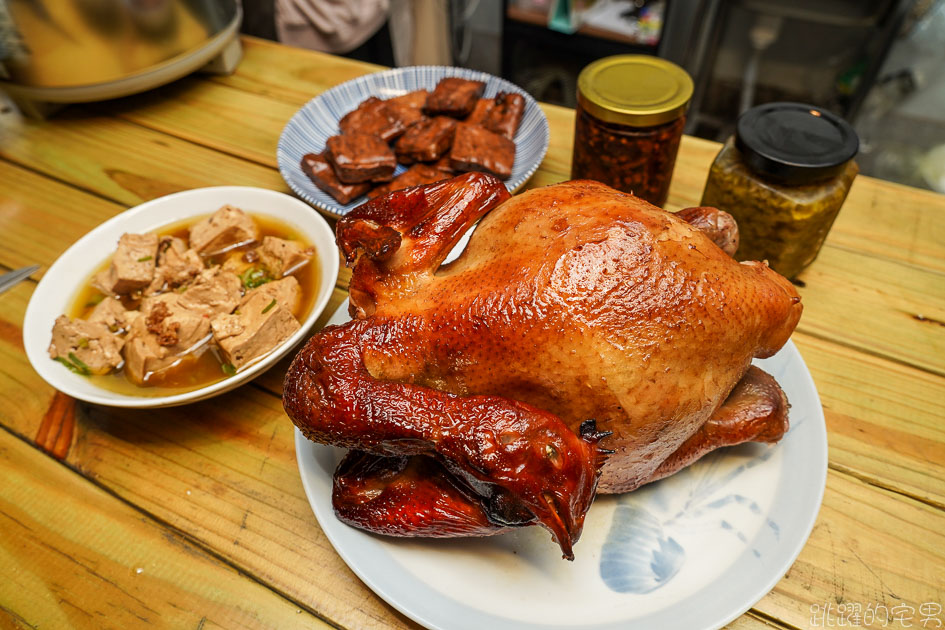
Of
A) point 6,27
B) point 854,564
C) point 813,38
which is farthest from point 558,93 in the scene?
point 854,564

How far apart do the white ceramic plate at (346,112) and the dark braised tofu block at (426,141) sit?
0.18 feet

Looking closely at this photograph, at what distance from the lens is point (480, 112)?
5.58 ft

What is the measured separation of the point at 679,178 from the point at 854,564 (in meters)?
0.99

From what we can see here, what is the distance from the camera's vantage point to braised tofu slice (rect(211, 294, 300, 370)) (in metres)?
1.11

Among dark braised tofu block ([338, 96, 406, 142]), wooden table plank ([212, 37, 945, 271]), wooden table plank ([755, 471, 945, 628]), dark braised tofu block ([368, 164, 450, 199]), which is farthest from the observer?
dark braised tofu block ([338, 96, 406, 142])

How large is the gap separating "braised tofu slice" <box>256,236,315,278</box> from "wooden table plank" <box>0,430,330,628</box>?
1.73 ft

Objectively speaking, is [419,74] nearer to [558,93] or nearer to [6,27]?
[6,27]

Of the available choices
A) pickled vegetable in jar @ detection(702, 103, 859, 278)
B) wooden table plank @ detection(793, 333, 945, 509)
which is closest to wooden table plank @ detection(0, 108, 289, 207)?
pickled vegetable in jar @ detection(702, 103, 859, 278)

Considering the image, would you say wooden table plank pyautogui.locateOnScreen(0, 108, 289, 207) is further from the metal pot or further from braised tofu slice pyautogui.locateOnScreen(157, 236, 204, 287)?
braised tofu slice pyautogui.locateOnScreen(157, 236, 204, 287)

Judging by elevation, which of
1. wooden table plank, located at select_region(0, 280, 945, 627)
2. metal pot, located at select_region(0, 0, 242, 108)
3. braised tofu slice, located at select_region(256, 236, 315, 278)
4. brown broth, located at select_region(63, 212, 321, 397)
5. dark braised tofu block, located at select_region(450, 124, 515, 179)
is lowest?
wooden table plank, located at select_region(0, 280, 945, 627)

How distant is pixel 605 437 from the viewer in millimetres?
790

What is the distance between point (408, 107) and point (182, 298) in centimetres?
83

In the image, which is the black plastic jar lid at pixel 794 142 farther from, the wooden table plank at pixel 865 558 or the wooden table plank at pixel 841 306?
the wooden table plank at pixel 865 558

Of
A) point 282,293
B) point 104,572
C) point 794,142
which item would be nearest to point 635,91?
point 794,142
